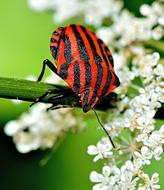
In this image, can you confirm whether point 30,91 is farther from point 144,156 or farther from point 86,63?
point 144,156

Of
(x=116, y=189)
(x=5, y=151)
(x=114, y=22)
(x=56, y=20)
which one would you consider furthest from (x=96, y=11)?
(x=116, y=189)

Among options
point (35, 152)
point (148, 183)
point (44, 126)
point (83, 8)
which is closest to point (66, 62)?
point (148, 183)

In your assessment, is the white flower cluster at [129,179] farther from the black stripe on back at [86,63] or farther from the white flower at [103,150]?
the black stripe on back at [86,63]

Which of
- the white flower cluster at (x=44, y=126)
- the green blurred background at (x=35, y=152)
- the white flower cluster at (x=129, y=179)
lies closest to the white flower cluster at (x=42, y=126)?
the white flower cluster at (x=44, y=126)

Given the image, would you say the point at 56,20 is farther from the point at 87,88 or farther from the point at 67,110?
the point at 87,88

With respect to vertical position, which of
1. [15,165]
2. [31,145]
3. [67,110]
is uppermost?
[67,110]
